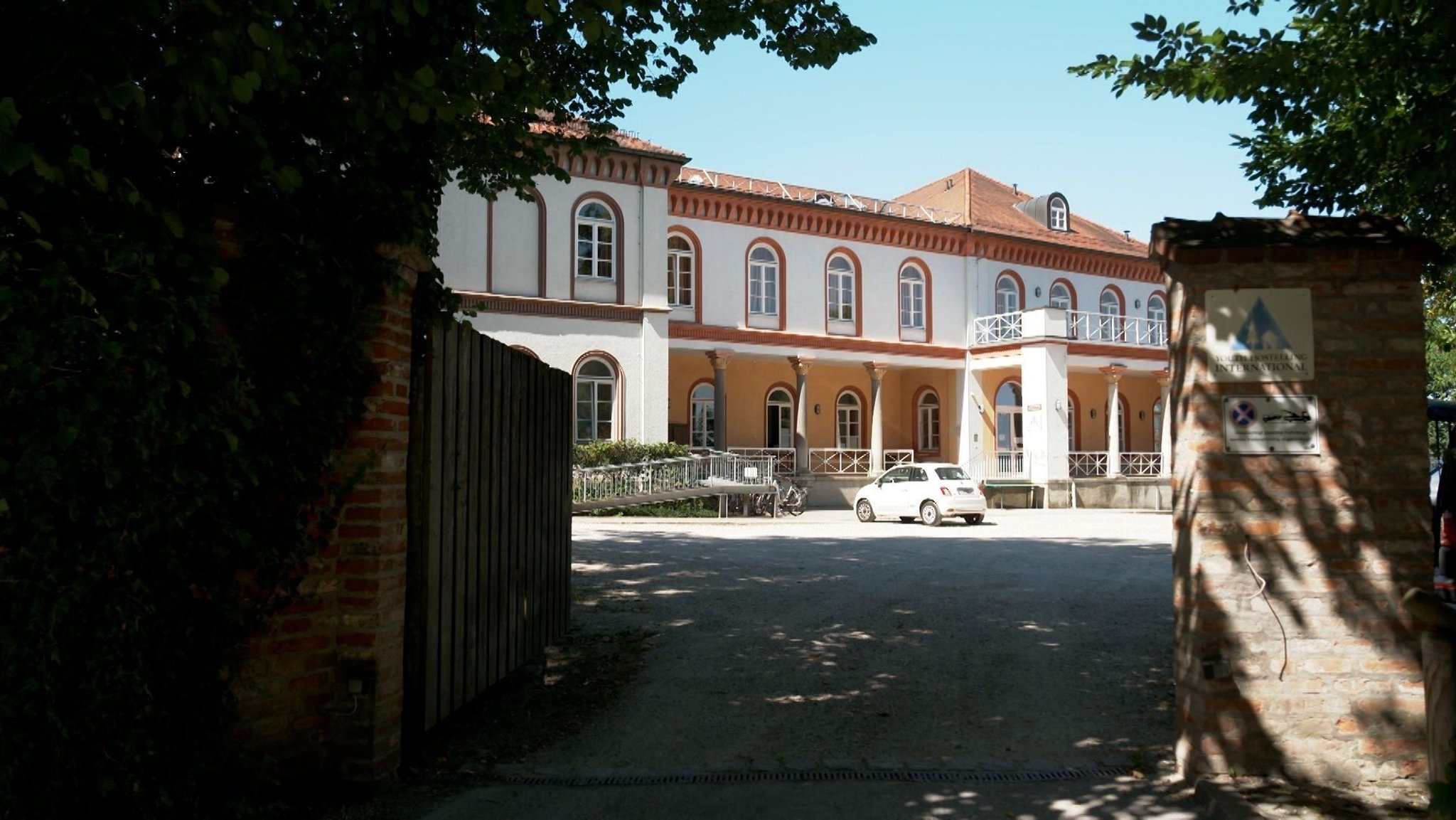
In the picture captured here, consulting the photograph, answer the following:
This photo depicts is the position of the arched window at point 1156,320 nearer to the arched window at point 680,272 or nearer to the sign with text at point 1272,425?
the arched window at point 680,272

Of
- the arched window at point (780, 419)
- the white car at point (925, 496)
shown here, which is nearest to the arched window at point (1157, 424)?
the arched window at point (780, 419)

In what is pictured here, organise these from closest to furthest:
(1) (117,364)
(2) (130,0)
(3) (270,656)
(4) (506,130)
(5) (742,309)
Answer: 1. (2) (130,0)
2. (1) (117,364)
3. (3) (270,656)
4. (4) (506,130)
5. (5) (742,309)

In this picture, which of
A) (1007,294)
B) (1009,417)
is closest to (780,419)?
(1009,417)

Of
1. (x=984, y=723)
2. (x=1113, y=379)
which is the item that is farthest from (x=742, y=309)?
(x=984, y=723)

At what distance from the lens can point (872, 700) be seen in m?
6.11

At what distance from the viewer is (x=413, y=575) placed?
15.2 feet

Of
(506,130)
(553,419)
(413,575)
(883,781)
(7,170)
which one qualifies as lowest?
(883,781)

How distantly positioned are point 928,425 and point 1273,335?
29.6m

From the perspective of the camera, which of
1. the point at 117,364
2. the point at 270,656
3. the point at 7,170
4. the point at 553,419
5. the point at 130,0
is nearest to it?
the point at 7,170

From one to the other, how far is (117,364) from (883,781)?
3500mm

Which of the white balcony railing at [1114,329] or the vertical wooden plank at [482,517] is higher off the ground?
the white balcony railing at [1114,329]

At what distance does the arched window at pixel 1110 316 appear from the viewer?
32750mm

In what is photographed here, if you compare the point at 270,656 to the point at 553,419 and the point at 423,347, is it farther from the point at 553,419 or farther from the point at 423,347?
the point at 553,419

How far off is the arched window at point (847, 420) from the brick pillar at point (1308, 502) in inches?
1101
